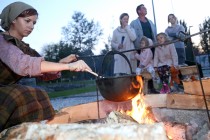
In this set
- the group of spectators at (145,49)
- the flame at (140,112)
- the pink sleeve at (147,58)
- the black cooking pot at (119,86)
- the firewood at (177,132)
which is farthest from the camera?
the pink sleeve at (147,58)

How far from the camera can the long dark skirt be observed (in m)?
2.01

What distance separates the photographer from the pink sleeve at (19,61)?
2.03m

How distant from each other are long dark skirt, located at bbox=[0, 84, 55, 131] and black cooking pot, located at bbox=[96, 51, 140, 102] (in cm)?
70

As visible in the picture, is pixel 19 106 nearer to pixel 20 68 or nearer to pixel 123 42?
pixel 20 68

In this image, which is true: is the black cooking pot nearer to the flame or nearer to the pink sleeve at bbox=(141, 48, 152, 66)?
the flame

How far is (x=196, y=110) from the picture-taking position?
3658mm

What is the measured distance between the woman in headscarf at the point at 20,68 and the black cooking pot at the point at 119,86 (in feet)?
1.39

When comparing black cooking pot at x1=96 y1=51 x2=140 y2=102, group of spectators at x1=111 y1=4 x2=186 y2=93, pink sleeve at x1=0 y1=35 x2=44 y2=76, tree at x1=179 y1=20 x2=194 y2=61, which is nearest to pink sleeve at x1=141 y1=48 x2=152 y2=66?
group of spectators at x1=111 y1=4 x2=186 y2=93

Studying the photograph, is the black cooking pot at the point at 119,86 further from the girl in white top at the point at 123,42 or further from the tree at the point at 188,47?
the girl in white top at the point at 123,42

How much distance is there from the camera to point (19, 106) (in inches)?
82.7

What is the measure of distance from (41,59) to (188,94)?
2319mm

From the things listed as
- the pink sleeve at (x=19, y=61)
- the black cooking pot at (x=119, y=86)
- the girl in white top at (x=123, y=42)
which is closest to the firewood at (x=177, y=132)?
the black cooking pot at (x=119, y=86)

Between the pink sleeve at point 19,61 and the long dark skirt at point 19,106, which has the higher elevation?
the pink sleeve at point 19,61

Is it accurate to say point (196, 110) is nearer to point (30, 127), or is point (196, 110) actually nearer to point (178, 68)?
point (178, 68)
